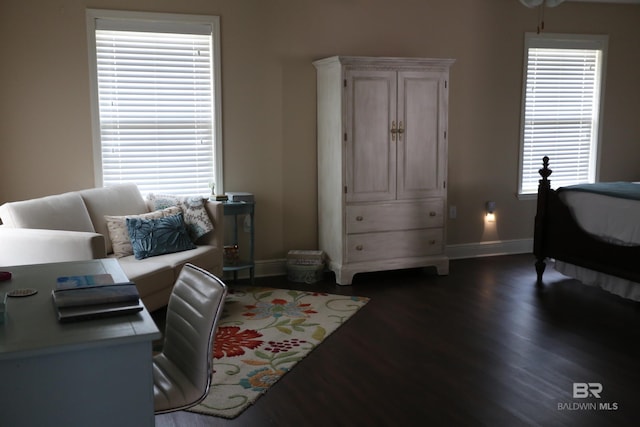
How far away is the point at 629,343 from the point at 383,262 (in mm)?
2019

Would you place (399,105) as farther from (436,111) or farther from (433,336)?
(433,336)

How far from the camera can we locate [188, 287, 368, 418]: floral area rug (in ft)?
10.1

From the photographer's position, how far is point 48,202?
4.01m

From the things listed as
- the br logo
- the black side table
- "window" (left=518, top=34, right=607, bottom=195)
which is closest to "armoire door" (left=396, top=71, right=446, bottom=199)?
the black side table

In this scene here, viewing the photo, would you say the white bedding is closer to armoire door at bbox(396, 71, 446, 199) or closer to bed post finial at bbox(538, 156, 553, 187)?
bed post finial at bbox(538, 156, 553, 187)

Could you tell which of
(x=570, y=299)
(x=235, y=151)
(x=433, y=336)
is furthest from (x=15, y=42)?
(x=570, y=299)

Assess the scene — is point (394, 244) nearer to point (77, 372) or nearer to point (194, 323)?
point (194, 323)

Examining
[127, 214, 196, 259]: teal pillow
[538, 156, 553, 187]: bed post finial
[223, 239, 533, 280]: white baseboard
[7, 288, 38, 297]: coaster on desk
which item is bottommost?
[223, 239, 533, 280]: white baseboard

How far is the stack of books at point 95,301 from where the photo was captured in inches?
72.4

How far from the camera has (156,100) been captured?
493cm

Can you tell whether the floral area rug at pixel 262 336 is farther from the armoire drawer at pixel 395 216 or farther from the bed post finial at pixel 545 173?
the bed post finial at pixel 545 173

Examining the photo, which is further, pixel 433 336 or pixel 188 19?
pixel 188 19

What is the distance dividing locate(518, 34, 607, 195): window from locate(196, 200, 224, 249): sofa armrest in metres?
3.22
